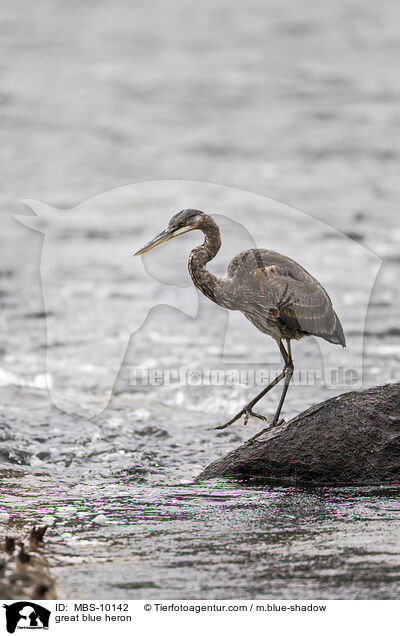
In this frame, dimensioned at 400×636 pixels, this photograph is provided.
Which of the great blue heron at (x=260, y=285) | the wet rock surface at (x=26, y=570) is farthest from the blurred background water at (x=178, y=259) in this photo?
the great blue heron at (x=260, y=285)

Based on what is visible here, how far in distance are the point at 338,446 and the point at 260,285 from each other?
1109mm

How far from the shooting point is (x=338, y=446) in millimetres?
5141

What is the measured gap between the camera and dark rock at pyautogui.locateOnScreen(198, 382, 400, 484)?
5.11 m

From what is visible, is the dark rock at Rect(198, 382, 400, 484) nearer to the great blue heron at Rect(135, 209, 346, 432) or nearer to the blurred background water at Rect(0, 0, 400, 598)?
the blurred background water at Rect(0, 0, 400, 598)

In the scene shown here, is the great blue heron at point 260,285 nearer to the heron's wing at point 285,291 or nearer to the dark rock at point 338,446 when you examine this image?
the heron's wing at point 285,291

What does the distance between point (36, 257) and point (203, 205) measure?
9.76 feet

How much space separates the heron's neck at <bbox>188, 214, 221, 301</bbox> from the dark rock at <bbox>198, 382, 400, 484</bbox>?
3.54ft

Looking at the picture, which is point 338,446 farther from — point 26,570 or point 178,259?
point 178,259

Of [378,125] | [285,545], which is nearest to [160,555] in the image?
[285,545]

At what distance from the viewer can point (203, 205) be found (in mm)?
14398
